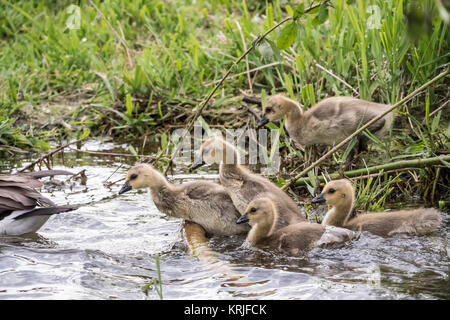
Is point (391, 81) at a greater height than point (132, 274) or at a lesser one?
greater

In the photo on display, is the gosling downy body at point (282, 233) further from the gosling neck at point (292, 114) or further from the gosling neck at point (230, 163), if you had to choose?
the gosling neck at point (292, 114)

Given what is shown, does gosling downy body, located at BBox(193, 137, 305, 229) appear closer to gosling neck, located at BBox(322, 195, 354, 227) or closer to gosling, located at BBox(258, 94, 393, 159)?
gosling neck, located at BBox(322, 195, 354, 227)

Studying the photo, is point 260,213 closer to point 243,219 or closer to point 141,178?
point 243,219

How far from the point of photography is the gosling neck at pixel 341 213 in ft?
17.0

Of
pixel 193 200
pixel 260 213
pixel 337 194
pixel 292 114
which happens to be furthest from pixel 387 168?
pixel 193 200

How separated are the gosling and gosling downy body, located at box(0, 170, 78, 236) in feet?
6.73

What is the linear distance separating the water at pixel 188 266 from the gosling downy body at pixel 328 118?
3.71 feet

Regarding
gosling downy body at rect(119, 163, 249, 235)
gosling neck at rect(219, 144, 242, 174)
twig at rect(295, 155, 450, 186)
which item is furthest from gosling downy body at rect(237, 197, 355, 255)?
twig at rect(295, 155, 450, 186)

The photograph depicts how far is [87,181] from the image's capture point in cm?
685

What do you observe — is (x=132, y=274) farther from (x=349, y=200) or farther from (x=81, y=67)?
(x=81, y=67)

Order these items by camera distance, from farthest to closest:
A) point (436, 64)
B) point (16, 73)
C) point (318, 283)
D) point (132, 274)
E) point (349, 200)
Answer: point (16, 73) → point (436, 64) → point (349, 200) → point (132, 274) → point (318, 283)
